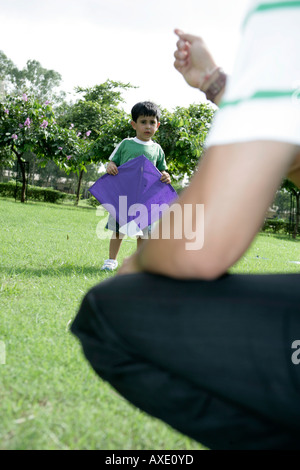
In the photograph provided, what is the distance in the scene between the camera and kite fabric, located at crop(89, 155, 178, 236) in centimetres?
441

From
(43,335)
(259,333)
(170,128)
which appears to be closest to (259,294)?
(259,333)

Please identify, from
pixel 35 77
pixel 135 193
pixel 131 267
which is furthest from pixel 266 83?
pixel 35 77

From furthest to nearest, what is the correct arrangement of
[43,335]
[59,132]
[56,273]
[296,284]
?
[59,132] < [56,273] < [43,335] < [296,284]

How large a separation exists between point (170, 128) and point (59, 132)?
4130 millimetres

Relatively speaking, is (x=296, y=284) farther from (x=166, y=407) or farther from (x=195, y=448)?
(x=195, y=448)

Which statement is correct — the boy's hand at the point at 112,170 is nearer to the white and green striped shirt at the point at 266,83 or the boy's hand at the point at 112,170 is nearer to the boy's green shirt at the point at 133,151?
the boy's green shirt at the point at 133,151

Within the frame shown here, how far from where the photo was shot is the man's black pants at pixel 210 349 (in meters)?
0.67

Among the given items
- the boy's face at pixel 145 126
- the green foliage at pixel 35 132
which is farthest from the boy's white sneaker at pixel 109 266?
the green foliage at pixel 35 132

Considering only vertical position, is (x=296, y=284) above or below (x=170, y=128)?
below

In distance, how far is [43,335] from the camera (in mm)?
1990

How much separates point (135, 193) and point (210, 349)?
386cm

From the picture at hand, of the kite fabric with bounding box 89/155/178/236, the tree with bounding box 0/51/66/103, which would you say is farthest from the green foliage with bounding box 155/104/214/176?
the tree with bounding box 0/51/66/103

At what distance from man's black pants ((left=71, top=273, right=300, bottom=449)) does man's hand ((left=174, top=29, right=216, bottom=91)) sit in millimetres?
453

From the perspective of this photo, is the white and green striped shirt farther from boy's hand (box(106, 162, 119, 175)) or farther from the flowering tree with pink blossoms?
the flowering tree with pink blossoms
